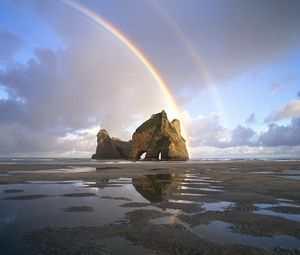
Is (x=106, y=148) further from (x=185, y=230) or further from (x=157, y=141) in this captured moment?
(x=185, y=230)

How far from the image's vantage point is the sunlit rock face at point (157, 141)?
13175 centimetres

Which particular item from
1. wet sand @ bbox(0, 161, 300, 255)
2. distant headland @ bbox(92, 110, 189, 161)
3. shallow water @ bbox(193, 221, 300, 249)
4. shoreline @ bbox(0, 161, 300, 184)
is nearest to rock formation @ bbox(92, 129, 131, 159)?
distant headland @ bbox(92, 110, 189, 161)

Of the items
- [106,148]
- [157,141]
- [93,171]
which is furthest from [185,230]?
[106,148]

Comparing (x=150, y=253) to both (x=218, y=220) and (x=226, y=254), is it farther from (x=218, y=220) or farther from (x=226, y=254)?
(x=218, y=220)

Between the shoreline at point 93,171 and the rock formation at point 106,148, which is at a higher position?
the rock formation at point 106,148

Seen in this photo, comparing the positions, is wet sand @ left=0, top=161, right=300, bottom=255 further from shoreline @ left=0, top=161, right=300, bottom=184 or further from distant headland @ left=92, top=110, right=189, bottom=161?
distant headland @ left=92, top=110, right=189, bottom=161

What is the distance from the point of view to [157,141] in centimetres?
13288

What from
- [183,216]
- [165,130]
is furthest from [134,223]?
[165,130]

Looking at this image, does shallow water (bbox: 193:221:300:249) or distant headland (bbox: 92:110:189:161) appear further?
distant headland (bbox: 92:110:189:161)

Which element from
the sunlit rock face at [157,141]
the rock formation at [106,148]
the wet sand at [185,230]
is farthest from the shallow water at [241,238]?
the rock formation at [106,148]

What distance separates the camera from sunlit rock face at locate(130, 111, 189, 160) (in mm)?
131750

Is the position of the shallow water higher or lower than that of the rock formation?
lower

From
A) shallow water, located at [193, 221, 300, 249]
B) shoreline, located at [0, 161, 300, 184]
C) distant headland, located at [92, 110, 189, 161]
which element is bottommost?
shallow water, located at [193, 221, 300, 249]

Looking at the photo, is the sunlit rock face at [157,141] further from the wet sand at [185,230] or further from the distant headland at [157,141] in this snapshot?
the wet sand at [185,230]
